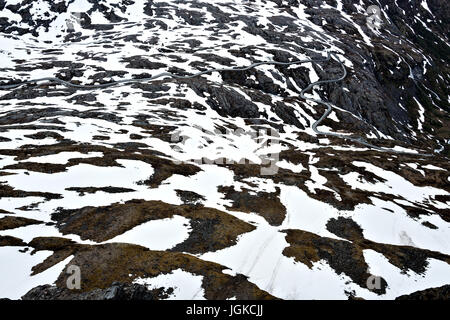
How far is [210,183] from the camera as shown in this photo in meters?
43.9

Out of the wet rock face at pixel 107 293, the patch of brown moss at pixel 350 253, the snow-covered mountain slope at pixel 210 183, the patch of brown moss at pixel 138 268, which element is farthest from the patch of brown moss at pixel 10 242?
the patch of brown moss at pixel 350 253

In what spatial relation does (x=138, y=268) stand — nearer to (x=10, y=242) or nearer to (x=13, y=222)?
(x=10, y=242)

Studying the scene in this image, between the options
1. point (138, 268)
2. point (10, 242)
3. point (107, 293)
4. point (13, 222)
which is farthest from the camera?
point (13, 222)

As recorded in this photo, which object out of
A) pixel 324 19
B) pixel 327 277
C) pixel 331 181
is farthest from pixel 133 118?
pixel 324 19

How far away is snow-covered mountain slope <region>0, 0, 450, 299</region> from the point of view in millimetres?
24344

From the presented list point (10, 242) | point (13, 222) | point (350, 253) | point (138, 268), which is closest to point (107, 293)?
point (138, 268)

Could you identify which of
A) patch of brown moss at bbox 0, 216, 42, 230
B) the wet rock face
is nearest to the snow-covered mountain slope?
the wet rock face

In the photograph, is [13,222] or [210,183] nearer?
[13,222]

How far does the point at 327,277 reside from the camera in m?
25.8

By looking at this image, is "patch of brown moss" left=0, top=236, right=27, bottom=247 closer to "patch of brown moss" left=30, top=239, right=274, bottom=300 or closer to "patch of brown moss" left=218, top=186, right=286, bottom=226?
"patch of brown moss" left=30, top=239, right=274, bottom=300

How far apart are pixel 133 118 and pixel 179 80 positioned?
117ft

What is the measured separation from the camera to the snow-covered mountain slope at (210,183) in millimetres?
24344

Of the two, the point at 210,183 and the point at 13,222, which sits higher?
the point at 13,222
